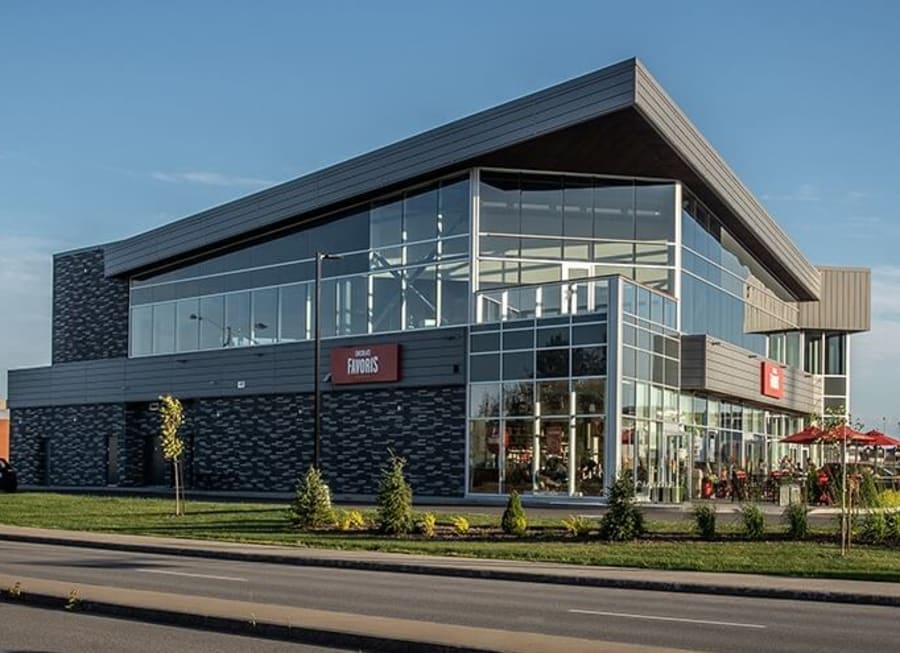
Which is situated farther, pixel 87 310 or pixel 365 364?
pixel 87 310

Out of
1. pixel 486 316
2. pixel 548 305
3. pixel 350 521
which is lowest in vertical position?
pixel 350 521

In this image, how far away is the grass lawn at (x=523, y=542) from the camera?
2264cm

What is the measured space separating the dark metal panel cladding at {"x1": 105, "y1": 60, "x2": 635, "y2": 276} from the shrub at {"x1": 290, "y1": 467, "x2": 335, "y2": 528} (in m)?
13.9

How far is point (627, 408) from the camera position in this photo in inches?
1583

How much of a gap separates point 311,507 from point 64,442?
1237 inches

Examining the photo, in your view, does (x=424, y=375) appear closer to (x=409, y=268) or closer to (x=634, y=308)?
(x=409, y=268)

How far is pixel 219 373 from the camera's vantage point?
51781 millimetres

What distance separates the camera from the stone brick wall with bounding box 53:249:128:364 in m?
58.2

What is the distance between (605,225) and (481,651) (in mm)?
32862

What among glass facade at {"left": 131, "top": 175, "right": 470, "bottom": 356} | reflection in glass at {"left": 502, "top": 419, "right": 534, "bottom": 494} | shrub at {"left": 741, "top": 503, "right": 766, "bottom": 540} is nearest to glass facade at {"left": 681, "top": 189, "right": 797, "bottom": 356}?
reflection in glass at {"left": 502, "top": 419, "right": 534, "bottom": 494}

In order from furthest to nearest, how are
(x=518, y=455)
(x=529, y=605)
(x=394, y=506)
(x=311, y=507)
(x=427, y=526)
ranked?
1. (x=518, y=455)
2. (x=311, y=507)
3. (x=394, y=506)
4. (x=427, y=526)
5. (x=529, y=605)

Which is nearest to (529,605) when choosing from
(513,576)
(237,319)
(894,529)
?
(513,576)

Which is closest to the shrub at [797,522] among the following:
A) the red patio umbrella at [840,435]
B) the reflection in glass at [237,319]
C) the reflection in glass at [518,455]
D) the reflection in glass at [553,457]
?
the red patio umbrella at [840,435]

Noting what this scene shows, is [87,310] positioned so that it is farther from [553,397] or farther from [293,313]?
[553,397]
